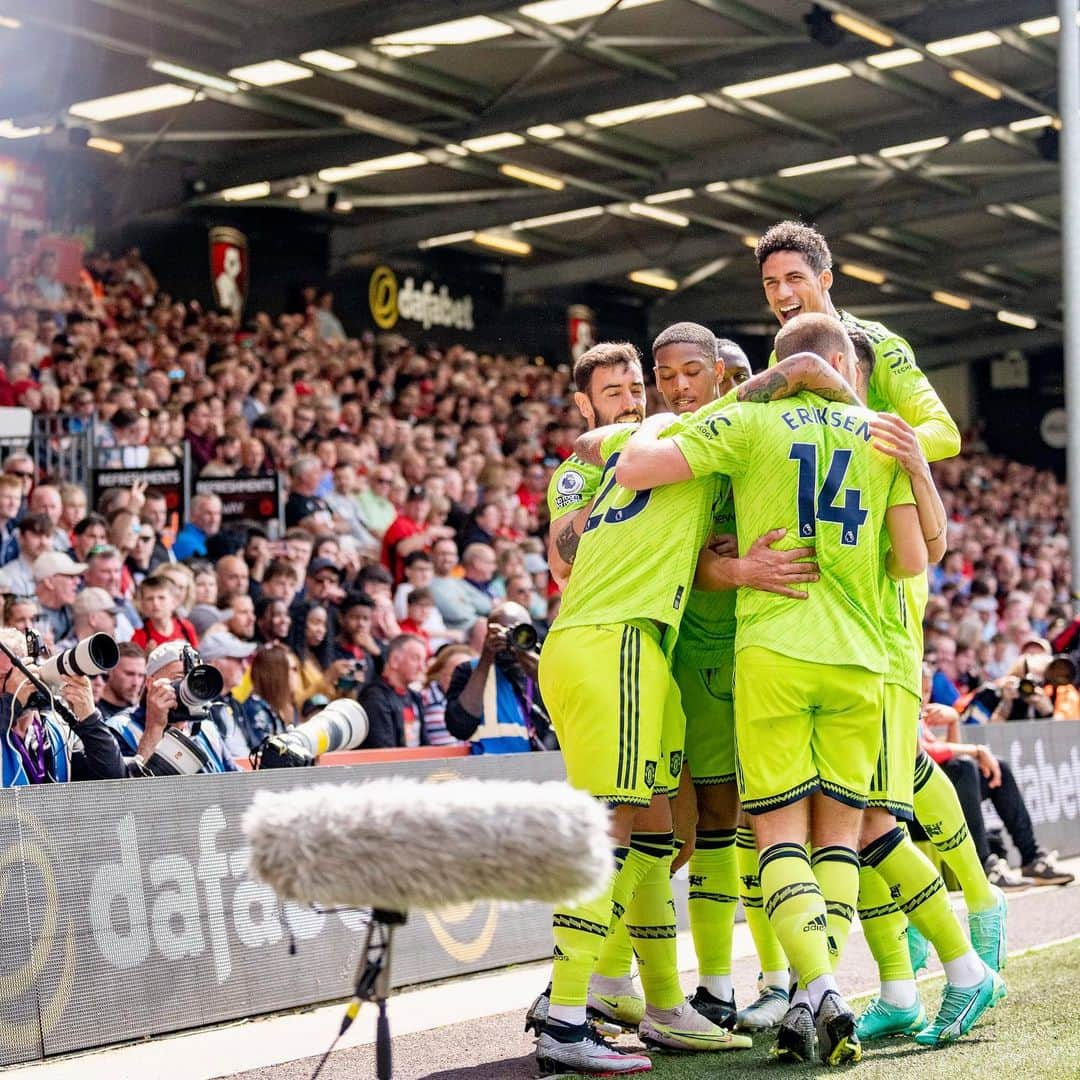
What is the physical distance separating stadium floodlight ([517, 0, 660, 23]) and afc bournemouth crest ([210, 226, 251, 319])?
18.9ft

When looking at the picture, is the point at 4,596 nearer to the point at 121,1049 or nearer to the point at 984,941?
the point at 121,1049

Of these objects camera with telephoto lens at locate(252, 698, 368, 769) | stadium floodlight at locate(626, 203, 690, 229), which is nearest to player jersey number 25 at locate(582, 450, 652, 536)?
camera with telephoto lens at locate(252, 698, 368, 769)

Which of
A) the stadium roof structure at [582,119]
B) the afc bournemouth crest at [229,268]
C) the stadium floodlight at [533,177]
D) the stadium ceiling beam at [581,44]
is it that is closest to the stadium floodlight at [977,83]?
the stadium roof structure at [582,119]

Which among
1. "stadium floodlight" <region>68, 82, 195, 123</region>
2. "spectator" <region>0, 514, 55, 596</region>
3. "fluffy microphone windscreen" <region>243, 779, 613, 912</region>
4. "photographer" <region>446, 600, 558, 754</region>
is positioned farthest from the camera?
"stadium floodlight" <region>68, 82, 195, 123</region>

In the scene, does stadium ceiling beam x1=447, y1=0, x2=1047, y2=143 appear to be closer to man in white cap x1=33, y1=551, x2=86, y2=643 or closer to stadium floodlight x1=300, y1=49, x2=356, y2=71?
stadium floodlight x1=300, y1=49, x2=356, y2=71

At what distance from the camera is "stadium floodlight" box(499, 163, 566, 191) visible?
776 inches

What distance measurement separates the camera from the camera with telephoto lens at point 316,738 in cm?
601

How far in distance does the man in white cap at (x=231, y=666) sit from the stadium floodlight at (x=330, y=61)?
7839 millimetres

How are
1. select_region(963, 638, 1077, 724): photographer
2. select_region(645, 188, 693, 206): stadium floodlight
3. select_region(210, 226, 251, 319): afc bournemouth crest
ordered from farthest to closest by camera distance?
select_region(645, 188, 693, 206): stadium floodlight, select_region(210, 226, 251, 319): afc bournemouth crest, select_region(963, 638, 1077, 724): photographer

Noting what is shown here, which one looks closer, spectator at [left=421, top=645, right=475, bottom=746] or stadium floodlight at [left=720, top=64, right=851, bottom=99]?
spectator at [left=421, top=645, right=475, bottom=746]

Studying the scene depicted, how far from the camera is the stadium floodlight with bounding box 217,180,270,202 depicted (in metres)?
19.5

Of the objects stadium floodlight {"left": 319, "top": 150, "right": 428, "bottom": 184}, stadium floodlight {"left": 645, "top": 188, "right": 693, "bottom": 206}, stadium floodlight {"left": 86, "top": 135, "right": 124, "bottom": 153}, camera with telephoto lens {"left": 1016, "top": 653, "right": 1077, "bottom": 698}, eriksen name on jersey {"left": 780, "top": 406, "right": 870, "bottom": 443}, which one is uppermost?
stadium floodlight {"left": 319, "top": 150, "right": 428, "bottom": 184}

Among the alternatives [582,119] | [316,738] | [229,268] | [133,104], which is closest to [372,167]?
[229,268]

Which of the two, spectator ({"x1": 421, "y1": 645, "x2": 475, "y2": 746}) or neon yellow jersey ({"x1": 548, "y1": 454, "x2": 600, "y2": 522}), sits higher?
neon yellow jersey ({"x1": 548, "y1": 454, "x2": 600, "y2": 522})
